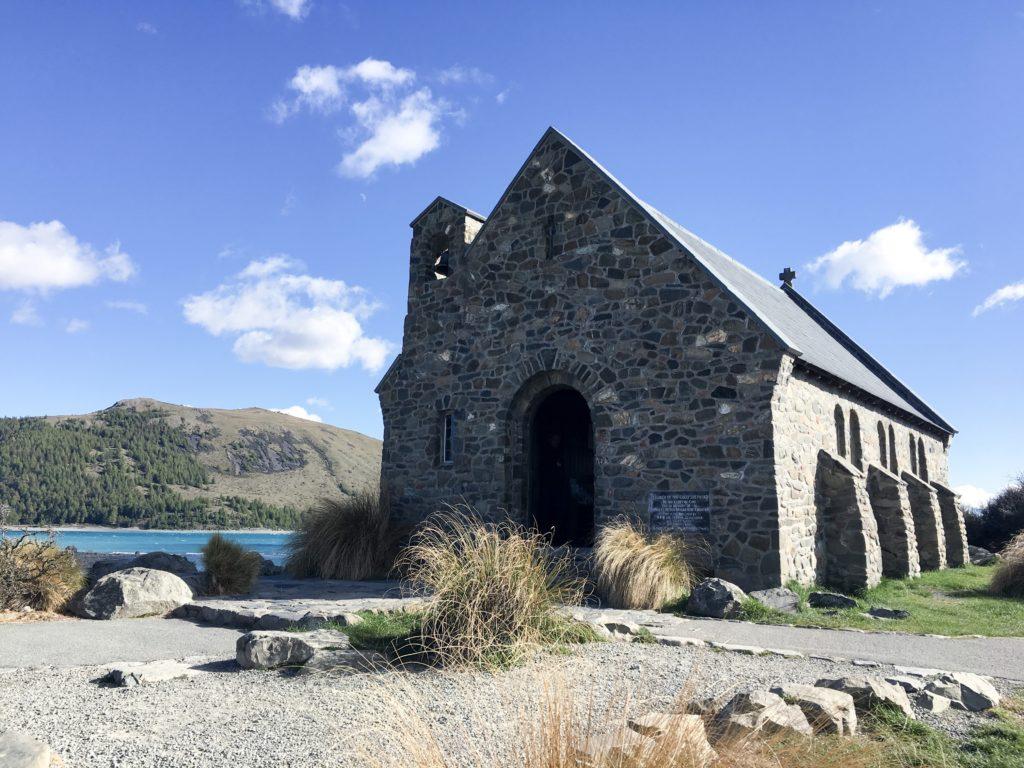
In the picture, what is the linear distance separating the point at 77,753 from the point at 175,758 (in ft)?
2.05

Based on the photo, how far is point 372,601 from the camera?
34.2 ft

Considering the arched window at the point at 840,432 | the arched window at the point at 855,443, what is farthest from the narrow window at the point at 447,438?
the arched window at the point at 855,443

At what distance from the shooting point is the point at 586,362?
48.4ft

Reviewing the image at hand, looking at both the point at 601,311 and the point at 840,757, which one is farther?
the point at 601,311

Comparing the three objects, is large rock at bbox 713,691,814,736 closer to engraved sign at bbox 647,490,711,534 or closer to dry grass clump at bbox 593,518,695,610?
dry grass clump at bbox 593,518,695,610

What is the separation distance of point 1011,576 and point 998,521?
630 inches

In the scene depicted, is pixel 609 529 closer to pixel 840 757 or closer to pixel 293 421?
pixel 840 757

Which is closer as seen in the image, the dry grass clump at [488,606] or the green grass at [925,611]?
the dry grass clump at [488,606]

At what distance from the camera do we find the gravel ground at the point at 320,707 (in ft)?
→ 12.8

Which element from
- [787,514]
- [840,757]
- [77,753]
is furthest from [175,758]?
[787,514]

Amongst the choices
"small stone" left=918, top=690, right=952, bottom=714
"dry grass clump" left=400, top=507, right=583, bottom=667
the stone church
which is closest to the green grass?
the stone church

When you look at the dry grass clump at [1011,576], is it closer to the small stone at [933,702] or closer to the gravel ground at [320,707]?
the gravel ground at [320,707]

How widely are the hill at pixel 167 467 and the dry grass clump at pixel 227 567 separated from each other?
183 feet

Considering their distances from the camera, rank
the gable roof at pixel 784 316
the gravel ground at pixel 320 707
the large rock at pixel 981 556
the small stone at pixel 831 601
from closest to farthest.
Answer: the gravel ground at pixel 320 707
the small stone at pixel 831 601
the gable roof at pixel 784 316
the large rock at pixel 981 556
